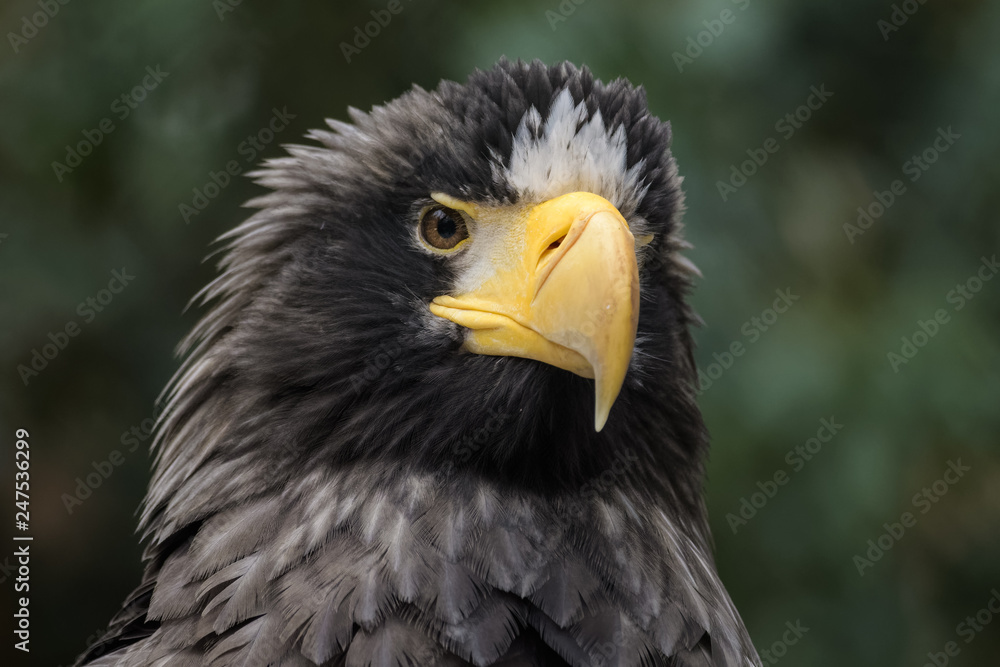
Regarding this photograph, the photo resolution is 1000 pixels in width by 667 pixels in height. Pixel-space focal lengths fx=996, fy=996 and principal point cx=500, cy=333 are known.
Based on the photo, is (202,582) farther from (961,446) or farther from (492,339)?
(961,446)

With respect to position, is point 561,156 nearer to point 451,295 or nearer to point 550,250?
point 550,250

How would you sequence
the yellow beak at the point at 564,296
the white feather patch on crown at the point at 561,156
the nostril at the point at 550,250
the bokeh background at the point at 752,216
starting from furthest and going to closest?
the bokeh background at the point at 752,216
the white feather patch on crown at the point at 561,156
the nostril at the point at 550,250
the yellow beak at the point at 564,296

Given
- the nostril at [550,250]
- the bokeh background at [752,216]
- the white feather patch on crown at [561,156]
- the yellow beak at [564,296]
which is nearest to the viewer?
the yellow beak at [564,296]

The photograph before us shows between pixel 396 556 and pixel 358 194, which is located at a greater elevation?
pixel 358 194

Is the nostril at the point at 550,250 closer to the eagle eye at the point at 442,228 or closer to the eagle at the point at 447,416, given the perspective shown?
the eagle at the point at 447,416

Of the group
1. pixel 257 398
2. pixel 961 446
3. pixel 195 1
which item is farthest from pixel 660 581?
pixel 195 1

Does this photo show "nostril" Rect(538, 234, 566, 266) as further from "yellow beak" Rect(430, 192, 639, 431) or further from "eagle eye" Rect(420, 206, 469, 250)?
"eagle eye" Rect(420, 206, 469, 250)

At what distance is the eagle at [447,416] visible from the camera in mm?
1680

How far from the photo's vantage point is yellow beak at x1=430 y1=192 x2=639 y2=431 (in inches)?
63.0

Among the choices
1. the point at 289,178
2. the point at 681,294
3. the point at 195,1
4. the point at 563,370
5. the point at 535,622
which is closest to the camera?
the point at 535,622

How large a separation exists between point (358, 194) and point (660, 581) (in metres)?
0.94

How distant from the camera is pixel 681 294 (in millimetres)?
2230

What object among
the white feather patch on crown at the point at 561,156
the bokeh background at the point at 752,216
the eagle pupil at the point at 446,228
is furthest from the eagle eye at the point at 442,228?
the bokeh background at the point at 752,216

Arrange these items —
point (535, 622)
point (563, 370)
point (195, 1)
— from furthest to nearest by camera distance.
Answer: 1. point (195, 1)
2. point (563, 370)
3. point (535, 622)
